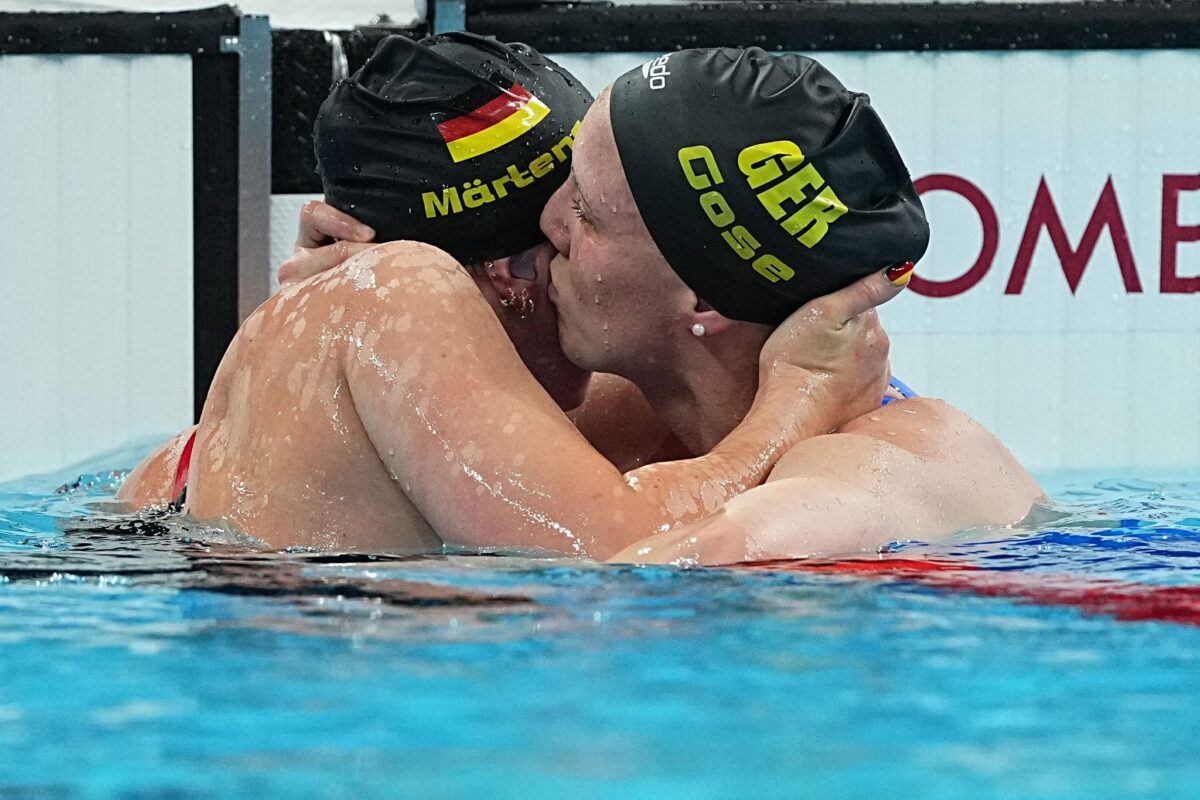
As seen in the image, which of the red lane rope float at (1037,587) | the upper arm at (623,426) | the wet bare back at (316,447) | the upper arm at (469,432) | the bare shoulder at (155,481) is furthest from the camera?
the bare shoulder at (155,481)

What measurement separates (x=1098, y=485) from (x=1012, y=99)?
1452 millimetres

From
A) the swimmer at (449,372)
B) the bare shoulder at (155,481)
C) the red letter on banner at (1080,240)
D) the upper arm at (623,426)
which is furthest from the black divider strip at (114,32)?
the red letter on banner at (1080,240)

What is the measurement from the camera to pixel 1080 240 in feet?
16.2

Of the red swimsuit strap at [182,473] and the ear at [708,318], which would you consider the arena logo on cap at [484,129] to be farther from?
the red swimsuit strap at [182,473]

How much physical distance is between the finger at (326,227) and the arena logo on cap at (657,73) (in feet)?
2.05

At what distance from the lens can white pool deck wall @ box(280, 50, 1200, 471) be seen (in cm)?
494

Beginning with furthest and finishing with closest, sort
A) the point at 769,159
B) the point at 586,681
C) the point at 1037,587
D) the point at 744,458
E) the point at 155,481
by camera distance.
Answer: the point at 155,481
the point at 769,159
the point at 744,458
the point at 1037,587
the point at 586,681

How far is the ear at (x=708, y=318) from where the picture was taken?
9.03 feet

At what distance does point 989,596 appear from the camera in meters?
2.00

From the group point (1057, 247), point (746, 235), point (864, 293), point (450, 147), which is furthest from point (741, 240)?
point (1057, 247)

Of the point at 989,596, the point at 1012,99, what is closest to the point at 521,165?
the point at 989,596

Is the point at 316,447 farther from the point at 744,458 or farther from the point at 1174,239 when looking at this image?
the point at 1174,239

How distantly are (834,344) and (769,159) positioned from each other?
341 mm

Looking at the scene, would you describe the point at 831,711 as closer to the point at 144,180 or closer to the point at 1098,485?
the point at 1098,485
